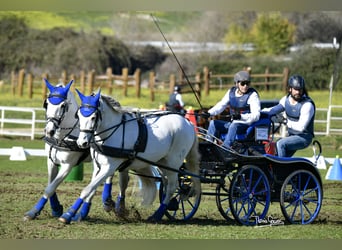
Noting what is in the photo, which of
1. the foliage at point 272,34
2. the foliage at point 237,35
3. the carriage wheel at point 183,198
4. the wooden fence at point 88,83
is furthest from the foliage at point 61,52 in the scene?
the carriage wheel at point 183,198

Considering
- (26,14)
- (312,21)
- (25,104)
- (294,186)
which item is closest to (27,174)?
(294,186)

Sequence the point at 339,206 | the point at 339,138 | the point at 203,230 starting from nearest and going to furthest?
the point at 203,230
the point at 339,206
the point at 339,138

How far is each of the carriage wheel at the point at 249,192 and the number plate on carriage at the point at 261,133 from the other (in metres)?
0.40

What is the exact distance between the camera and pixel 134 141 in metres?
8.75

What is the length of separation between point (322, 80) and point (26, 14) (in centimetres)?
1561

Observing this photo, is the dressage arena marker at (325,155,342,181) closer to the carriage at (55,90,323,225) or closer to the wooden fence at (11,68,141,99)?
the carriage at (55,90,323,225)

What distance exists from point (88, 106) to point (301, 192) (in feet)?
9.70

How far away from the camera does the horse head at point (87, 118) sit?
8195 millimetres

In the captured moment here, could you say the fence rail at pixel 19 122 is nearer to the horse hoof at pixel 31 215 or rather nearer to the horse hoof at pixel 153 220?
the horse hoof at pixel 153 220

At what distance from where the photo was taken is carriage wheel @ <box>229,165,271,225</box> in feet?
30.2

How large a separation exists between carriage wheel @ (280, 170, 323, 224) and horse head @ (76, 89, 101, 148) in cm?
252

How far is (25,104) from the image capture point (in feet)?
96.8

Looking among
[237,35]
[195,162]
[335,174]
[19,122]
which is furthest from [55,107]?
[237,35]

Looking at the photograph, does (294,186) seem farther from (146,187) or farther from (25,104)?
(25,104)
